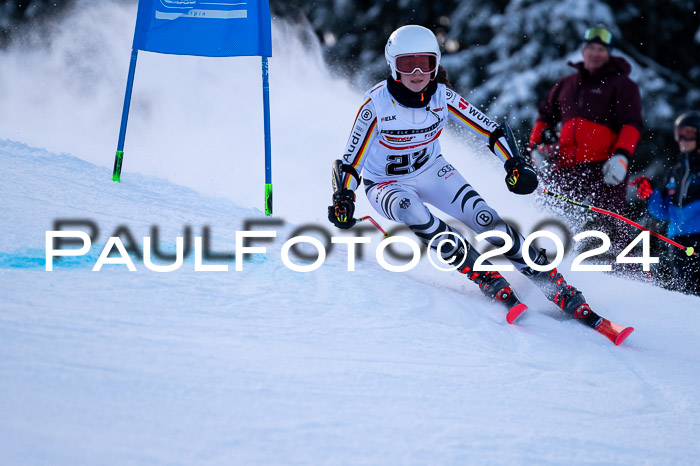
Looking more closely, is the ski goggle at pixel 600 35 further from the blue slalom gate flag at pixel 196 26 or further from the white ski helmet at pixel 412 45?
the blue slalom gate flag at pixel 196 26

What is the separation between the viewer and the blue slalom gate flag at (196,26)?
4.78 m

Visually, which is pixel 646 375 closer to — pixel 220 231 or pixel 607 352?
pixel 607 352

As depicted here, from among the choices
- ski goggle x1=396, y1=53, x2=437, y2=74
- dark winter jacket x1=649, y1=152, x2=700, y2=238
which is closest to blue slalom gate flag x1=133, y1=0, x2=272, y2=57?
ski goggle x1=396, y1=53, x2=437, y2=74

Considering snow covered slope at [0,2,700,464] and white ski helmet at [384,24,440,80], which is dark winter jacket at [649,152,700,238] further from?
white ski helmet at [384,24,440,80]

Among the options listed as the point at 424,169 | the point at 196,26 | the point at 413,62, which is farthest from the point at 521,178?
the point at 196,26

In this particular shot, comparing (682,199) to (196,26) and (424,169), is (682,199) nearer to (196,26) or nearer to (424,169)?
(424,169)

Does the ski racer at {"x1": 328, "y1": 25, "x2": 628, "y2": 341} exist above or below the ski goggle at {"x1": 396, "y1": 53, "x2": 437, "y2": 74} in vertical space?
below

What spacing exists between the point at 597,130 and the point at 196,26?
120 inches

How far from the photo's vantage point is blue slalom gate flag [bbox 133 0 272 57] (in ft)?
15.7

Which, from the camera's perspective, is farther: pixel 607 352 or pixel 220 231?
pixel 220 231

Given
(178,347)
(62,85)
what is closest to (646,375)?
(178,347)

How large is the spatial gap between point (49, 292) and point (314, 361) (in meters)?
1.17

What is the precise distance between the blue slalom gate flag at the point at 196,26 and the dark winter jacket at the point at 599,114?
8.24 ft

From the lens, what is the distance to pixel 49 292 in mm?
2959
